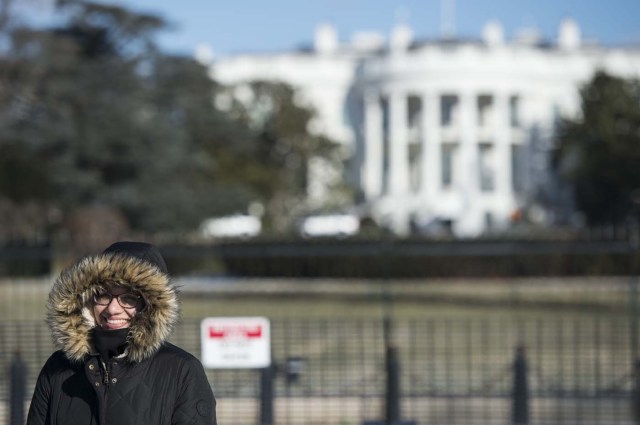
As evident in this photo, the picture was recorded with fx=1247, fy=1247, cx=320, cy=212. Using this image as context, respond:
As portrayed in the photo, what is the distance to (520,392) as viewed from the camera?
28.7ft

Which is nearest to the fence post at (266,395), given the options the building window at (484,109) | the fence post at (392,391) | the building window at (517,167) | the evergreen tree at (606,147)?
the fence post at (392,391)

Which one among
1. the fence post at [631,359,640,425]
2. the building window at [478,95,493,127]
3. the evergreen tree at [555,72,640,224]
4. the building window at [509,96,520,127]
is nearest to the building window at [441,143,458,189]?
the building window at [478,95,493,127]

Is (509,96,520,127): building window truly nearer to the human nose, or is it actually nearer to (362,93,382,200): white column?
(362,93,382,200): white column

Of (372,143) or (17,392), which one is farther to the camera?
(372,143)

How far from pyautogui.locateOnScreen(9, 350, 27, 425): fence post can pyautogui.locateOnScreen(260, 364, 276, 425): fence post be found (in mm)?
1576

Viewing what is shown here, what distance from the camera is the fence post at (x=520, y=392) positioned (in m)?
8.66

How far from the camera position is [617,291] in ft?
65.6

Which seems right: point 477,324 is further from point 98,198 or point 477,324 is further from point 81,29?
point 81,29

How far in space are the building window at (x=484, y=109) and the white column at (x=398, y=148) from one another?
528cm

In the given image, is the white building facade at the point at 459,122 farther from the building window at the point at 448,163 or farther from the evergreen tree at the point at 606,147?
the evergreen tree at the point at 606,147

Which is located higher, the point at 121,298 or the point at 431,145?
the point at 431,145

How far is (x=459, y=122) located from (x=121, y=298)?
8188 centimetres

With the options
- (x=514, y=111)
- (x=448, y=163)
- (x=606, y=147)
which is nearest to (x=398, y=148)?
(x=448, y=163)

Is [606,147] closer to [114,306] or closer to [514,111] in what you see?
[114,306]
